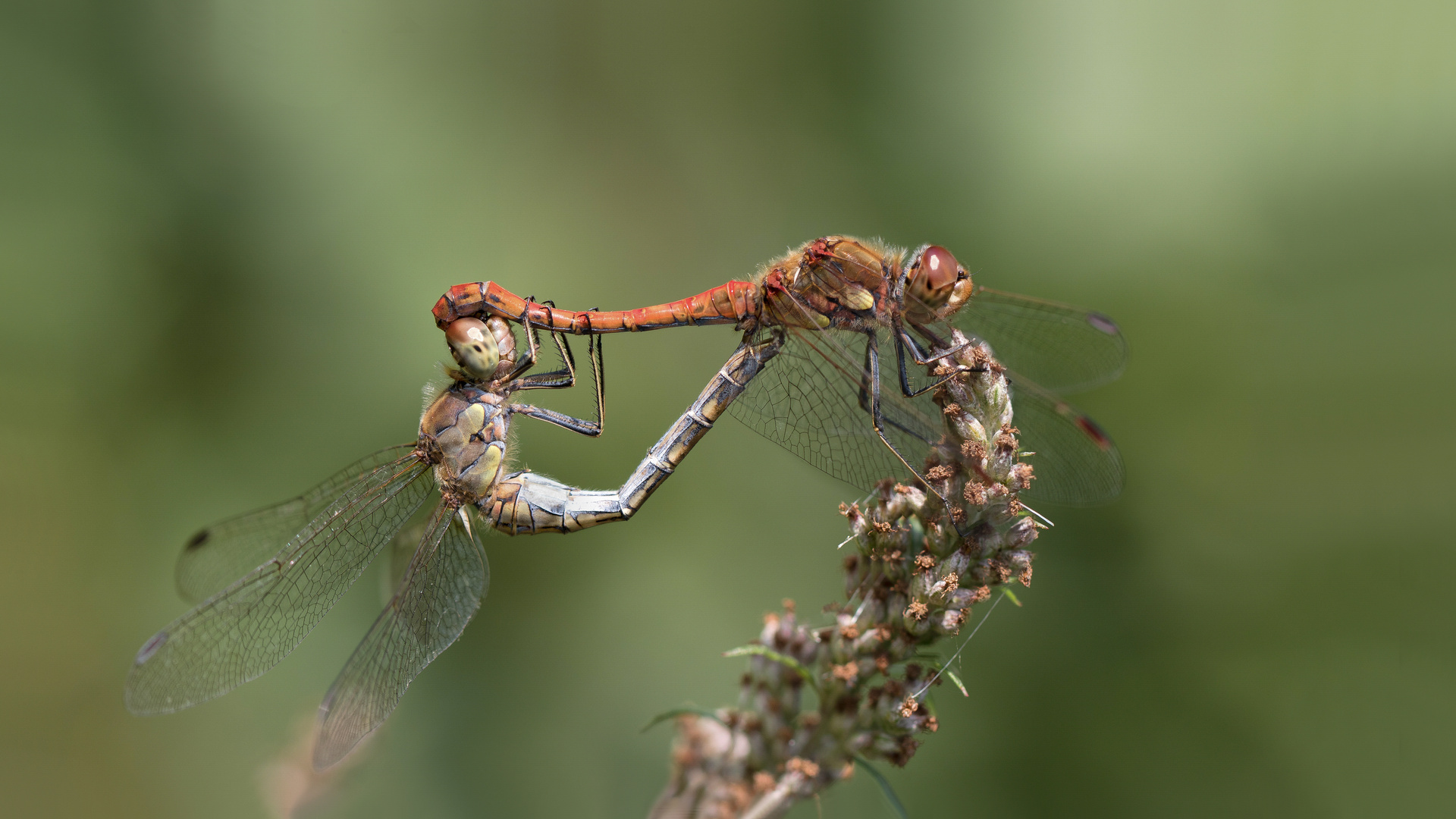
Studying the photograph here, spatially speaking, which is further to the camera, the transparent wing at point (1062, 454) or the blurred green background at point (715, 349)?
the blurred green background at point (715, 349)

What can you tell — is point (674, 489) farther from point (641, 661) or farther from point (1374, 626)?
point (1374, 626)

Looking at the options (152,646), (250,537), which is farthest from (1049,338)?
(152,646)

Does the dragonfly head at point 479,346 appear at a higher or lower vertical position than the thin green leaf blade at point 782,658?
higher

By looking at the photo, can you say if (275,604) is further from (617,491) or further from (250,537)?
(617,491)

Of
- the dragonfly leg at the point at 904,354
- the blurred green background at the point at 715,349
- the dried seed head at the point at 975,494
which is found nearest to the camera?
the dried seed head at the point at 975,494

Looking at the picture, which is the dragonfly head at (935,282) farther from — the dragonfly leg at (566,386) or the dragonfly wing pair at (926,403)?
the dragonfly leg at (566,386)

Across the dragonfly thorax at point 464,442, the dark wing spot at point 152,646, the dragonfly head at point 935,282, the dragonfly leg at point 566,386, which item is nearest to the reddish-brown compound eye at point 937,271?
the dragonfly head at point 935,282

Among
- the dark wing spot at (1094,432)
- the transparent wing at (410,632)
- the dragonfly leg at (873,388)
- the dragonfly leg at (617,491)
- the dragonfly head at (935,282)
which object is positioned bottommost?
the transparent wing at (410,632)

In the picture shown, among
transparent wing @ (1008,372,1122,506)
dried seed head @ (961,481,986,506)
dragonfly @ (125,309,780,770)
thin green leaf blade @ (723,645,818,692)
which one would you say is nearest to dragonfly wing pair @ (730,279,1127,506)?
transparent wing @ (1008,372,1122,506)
